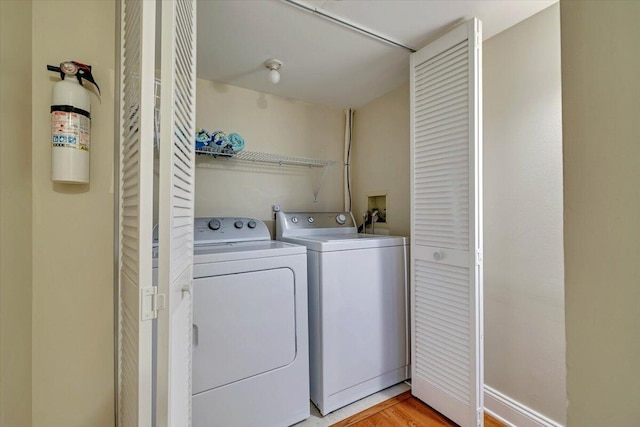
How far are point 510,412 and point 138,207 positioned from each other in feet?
6.87

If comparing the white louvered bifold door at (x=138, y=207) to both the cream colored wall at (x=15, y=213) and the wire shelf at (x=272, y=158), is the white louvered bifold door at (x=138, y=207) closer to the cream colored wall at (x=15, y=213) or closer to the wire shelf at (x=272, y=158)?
the cream colored wall at (x=15, y=213)

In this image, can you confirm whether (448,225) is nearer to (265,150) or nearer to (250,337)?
(250,337)

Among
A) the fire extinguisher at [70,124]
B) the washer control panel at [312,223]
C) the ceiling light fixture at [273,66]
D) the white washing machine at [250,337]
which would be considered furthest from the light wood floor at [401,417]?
the ceiling light fixture at [273,66]

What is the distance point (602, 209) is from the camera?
36cm

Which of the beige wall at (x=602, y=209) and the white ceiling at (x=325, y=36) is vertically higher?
the white ceiling at (x=325, y=36)

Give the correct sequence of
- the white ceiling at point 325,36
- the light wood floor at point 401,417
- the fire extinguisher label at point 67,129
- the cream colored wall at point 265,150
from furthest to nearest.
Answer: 1. the cream colored wall at point 265,150
2. the light wood floor at point 401,417
3. the white ceiling at point 325,36
4. the fire extinguisher label at point 67,129

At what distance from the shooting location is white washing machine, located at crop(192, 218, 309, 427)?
4.32 feet

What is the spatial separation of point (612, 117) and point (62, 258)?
1.52 m

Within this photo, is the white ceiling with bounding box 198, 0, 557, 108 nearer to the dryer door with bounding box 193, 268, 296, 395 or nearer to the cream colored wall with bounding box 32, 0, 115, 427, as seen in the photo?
the cream colored wall with bounding box 32, 0, 115, 427

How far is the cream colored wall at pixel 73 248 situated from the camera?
986mm

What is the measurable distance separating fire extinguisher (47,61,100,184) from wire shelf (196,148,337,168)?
947 millimetres

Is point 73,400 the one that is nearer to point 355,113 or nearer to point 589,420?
point 589,420

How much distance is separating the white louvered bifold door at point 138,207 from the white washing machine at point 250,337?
386 mm

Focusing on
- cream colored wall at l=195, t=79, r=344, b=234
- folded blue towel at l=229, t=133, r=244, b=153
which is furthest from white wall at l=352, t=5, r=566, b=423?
folded blue towel at l=229, t=133, r=244, b=153
